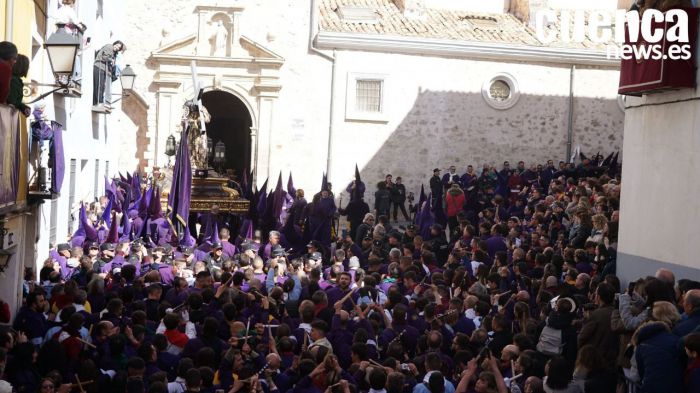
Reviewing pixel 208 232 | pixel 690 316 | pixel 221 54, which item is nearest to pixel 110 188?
pixel 208 232

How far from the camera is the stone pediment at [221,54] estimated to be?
25625 mm

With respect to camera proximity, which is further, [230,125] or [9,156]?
[230,125]

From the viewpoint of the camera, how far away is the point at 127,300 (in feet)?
32.0

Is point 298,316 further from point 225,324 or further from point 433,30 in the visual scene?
point 433,30

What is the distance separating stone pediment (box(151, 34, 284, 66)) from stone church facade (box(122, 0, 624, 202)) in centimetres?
3

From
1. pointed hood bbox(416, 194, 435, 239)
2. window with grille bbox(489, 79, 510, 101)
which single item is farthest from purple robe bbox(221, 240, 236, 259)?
window with grille bbox(489, 79, 510, 101)

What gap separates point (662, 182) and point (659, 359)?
550cm

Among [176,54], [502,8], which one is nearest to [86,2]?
[176,54]

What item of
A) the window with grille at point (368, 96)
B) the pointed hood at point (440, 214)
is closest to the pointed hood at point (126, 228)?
the pointed hood at point (440, 214)

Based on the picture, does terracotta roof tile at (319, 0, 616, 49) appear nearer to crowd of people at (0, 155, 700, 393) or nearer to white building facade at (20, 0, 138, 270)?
white building facade at (20, 0, 138, 270)

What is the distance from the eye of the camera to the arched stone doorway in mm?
29297

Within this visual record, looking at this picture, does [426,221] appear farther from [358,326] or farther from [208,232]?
[358,326]

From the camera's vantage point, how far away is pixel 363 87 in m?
26.6

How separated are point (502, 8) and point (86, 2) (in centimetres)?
1596
